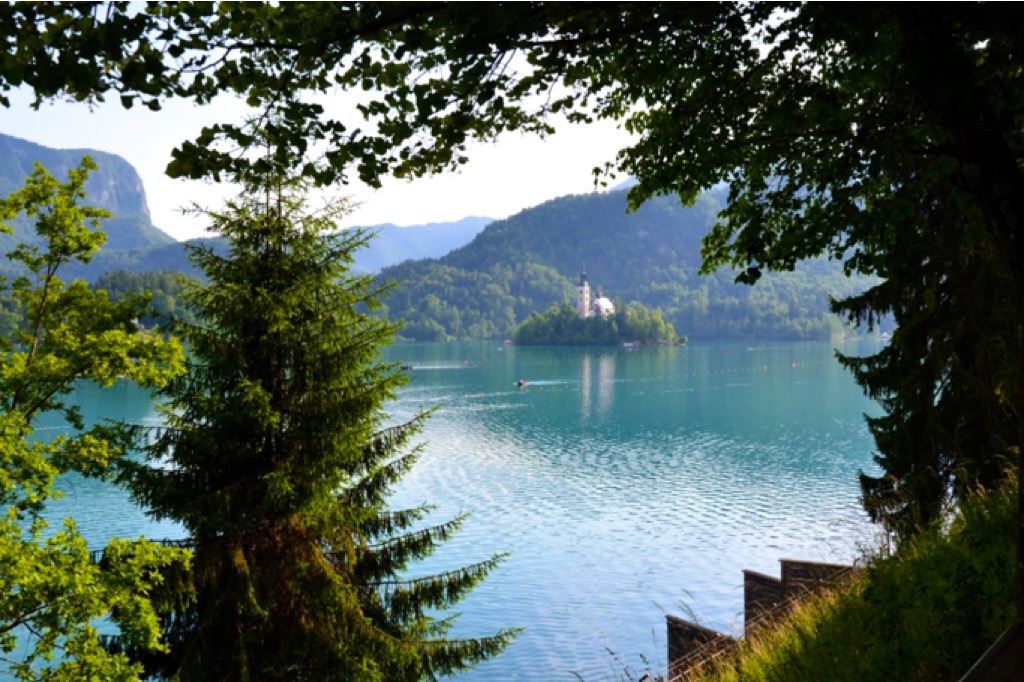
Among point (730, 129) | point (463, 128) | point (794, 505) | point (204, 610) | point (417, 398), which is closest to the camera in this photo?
point (463, 128)

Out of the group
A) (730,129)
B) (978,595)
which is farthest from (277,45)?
(978,595)

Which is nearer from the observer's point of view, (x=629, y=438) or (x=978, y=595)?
(x=978, y=595)

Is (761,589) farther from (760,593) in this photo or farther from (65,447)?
(65,447)

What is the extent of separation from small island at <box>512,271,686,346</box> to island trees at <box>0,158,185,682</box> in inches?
6494

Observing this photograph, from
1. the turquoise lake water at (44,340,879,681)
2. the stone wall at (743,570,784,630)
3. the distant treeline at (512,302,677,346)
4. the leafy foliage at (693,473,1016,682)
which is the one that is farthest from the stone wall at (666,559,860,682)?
the distant treeline at (512,302,677,346)

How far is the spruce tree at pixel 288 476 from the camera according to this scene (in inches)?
467

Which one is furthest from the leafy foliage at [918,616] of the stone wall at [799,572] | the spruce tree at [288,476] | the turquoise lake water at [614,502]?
the stone wall at [799,572]

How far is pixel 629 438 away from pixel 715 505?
63.2 feet

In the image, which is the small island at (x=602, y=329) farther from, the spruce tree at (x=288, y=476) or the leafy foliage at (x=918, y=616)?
the leafy foliage at (x=918, y=616)

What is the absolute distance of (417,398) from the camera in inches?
3123

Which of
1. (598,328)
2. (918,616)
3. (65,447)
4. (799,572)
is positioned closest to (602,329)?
(598,328)

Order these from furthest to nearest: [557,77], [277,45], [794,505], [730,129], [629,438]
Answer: [629,438] → [794,505] → [730,129] → [557,77] → [277,45]

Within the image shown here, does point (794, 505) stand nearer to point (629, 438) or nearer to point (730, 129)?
point (629, 438)

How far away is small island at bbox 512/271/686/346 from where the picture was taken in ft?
578
